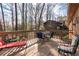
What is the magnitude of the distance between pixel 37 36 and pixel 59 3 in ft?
1.36

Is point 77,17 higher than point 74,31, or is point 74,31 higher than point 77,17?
point 77,17

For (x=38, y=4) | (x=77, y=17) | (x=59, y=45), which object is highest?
(x=38, y=4)

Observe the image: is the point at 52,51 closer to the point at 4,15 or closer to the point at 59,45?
the point at 59,45

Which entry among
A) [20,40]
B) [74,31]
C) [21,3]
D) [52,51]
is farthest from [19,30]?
[74,31]

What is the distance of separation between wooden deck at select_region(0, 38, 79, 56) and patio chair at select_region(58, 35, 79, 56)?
47mm

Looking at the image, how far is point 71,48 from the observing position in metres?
2.08

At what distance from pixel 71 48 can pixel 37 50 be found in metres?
0.36

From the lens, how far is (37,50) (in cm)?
210

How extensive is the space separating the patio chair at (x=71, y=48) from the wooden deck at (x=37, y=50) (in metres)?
0.05

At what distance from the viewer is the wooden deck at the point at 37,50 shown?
2.08 m

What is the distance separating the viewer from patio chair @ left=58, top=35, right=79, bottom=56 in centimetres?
207

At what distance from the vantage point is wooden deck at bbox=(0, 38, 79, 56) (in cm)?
208

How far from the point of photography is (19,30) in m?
2.08

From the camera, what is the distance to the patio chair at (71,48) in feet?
6.78
